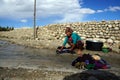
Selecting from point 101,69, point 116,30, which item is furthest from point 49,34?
point 101,69

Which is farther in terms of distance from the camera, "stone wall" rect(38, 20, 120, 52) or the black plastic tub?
"stone wall" rect(38, 20, 120, 52)

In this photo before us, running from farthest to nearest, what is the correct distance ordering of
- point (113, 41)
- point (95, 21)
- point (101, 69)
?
point (95, 21) < point (113, 41) < point (101, 69)

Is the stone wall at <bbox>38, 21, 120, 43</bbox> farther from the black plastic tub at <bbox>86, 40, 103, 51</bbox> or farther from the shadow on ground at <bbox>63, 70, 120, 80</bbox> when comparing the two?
the shadow on ground at <bbox>63, 70, 120, 80</bbox>

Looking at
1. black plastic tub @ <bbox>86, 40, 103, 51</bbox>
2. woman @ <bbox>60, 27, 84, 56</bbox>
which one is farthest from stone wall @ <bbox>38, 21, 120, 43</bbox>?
woman @ <bbox>60, 27, 84, 56</bbox>

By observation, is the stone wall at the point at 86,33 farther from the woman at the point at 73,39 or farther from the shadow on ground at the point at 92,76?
the shadow on ground at the point at 92,76

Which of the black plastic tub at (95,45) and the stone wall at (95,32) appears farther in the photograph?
the stone wall at (95,32)

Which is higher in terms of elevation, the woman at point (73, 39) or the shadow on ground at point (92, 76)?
the woman at point (73, 39)

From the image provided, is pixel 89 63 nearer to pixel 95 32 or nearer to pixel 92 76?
pixel 92 76

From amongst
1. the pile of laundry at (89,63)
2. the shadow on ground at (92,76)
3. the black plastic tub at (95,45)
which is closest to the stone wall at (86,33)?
the black plastic tub at (95,45)

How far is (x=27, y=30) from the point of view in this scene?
29.1 m

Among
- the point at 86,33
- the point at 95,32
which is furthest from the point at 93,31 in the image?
the point at 86,33

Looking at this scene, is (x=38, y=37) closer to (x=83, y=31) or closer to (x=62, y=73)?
(x=83, y=31)

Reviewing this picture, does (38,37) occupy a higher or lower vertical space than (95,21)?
lower

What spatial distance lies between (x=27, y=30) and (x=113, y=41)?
11800 millimetres
